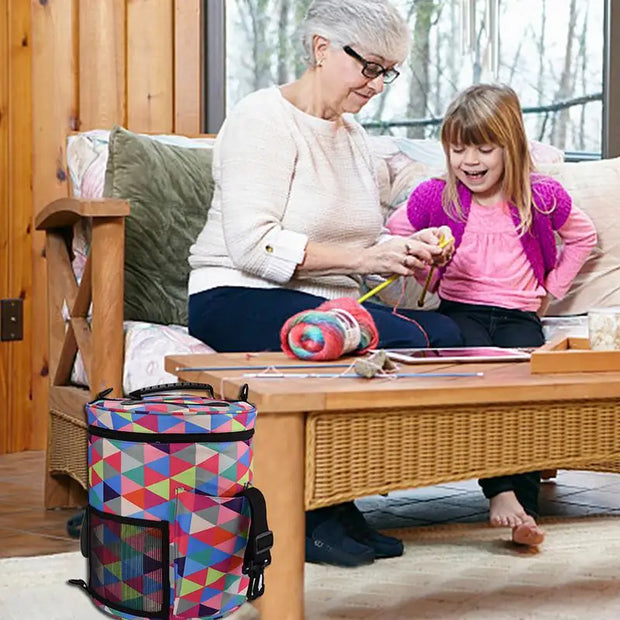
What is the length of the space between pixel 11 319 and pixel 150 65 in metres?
0.82

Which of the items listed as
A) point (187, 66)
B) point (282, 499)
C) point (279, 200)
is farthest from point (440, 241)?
point (187, 66)

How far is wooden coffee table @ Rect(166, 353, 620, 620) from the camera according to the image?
5.13 ft

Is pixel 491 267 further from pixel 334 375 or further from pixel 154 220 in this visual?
pixel 334 375

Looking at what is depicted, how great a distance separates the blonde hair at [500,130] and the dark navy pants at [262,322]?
15.2 inches

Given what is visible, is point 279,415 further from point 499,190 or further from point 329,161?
point 499,190

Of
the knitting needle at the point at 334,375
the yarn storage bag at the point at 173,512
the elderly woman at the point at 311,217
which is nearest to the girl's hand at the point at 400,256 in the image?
the elderly woman at the point at 311,217

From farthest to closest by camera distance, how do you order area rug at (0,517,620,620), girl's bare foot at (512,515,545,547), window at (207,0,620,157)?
window at (207,0,620,157)
girl's bare foot at (512,515,545,547)
area rug at (0,517,620,620)

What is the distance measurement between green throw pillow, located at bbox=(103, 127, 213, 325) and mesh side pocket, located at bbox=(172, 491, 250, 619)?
1233 mm

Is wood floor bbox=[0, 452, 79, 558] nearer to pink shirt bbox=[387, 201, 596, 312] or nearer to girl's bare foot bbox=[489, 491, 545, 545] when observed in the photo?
girl's bare foot bbox=[489, 491, 545, 545]

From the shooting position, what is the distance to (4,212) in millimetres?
3256

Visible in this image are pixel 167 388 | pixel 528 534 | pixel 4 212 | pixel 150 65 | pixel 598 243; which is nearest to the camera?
pixel 167 388

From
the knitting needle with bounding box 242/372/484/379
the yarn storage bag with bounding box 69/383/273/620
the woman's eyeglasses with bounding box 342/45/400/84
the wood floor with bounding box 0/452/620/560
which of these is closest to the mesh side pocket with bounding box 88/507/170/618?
the yarn storage bag with bounding box 69/383/273/620

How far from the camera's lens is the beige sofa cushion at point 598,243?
2854 millimetres

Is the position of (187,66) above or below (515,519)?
above
